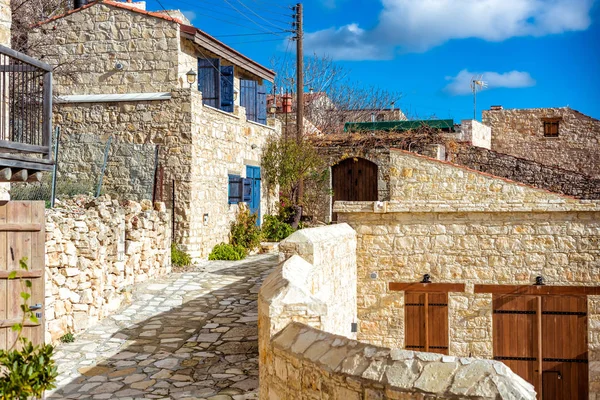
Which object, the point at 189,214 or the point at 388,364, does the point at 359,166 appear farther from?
the point at 388,364

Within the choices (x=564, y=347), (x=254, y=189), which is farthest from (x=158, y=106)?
(x=564, y=347)

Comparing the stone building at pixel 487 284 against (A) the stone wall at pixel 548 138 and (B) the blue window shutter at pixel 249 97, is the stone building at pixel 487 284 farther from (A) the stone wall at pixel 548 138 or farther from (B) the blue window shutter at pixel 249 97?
(A) the stone wall at pixel 548 138

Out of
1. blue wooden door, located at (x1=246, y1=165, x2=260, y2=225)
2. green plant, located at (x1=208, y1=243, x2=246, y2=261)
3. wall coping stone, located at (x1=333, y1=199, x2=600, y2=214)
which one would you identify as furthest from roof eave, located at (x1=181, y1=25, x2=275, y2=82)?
wall coping stone, located at (x1=333, y1=199, x2=600, y2=214)

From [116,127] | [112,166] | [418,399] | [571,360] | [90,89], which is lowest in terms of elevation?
[571,360]

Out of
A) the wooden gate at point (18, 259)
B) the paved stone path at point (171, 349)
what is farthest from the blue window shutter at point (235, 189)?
the wooden gate at point (18, 259)

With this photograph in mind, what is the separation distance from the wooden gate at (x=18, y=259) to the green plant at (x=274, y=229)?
10.8m

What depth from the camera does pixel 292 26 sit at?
819 inches

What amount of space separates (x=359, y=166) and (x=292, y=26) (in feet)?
18.6

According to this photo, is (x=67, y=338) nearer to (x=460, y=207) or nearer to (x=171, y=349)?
(x=171, y=349)

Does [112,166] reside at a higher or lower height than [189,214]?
higher

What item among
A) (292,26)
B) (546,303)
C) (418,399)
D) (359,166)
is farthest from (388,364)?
(292,26)

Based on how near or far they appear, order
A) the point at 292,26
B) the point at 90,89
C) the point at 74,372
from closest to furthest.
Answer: the point at 74,372, the point at 90,89, the point at 292,26

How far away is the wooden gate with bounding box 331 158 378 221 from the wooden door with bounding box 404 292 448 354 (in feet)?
24.1

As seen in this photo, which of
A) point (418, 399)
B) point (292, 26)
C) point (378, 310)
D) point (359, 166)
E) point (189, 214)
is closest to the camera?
point (418, 399)
